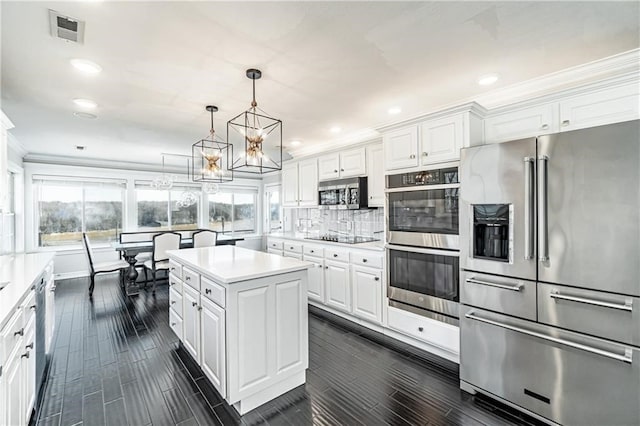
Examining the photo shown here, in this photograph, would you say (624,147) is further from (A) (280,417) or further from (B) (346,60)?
(A) (280,417)

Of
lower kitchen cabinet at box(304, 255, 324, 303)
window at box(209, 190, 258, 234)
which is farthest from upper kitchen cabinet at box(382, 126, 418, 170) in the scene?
window at box(209, 190, 258, 234)

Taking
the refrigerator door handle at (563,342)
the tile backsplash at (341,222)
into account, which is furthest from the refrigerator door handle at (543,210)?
the tile backsplash at (341,222)

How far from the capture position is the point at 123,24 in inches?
68.4

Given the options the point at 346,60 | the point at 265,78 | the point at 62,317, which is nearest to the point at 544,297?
the point at 346,60

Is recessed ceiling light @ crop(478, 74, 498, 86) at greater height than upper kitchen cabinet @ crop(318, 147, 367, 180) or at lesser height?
greater

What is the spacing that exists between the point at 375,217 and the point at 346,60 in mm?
2422

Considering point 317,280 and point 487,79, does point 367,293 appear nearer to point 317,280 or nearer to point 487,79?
point 317,280

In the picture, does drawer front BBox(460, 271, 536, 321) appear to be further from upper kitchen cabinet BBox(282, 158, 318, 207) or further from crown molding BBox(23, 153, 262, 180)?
crown molding BBox(23, 153, 262, 180)

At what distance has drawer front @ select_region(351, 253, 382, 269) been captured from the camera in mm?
3158

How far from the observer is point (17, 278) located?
2.07m

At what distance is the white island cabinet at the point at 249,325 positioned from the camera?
1928mm

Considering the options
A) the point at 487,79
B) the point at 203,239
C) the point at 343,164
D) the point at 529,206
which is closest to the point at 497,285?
A: the point at 529,206

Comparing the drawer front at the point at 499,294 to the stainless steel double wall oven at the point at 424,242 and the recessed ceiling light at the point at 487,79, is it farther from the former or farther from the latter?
the recessed ceiling light at the point at 487,79

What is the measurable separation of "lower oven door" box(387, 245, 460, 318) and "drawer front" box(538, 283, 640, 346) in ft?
2.21
